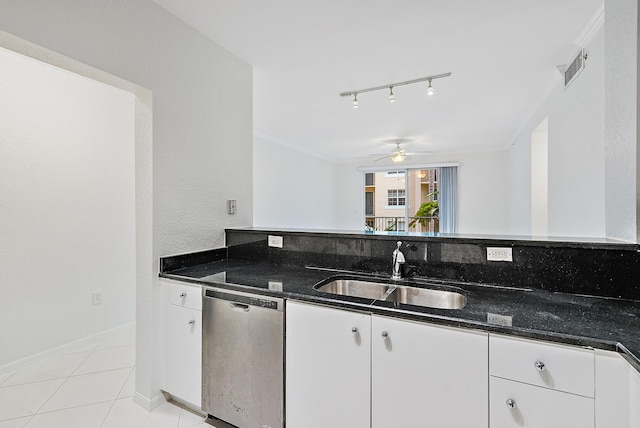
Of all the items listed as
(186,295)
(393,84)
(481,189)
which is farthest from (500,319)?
(481,189)

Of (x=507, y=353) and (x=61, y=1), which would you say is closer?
(x=507, y=353)

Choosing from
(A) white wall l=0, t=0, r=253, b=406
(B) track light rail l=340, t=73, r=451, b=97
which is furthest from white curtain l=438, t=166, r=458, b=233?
(A) white wall l=0, t=0, r=253, b=406

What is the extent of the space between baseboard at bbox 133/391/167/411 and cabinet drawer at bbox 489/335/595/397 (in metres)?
1.92

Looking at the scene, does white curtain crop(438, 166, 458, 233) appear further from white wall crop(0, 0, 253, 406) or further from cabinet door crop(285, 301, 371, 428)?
cabinet door crop(285, 301, 371, 428)

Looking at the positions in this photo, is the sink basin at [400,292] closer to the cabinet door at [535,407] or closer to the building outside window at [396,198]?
the cabinet door at [535,407]

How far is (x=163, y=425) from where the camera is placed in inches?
67.6

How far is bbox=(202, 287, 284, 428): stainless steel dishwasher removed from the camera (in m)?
1.49

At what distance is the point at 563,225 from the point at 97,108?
14.6 feet

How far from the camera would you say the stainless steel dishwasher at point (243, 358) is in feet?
4.88

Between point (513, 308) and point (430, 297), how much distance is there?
17.5 inches

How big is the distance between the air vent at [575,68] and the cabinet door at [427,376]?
7.62ft

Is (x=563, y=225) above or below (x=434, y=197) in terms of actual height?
below

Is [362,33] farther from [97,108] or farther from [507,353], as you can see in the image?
[97,108]

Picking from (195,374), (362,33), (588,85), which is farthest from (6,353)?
(588,85)
